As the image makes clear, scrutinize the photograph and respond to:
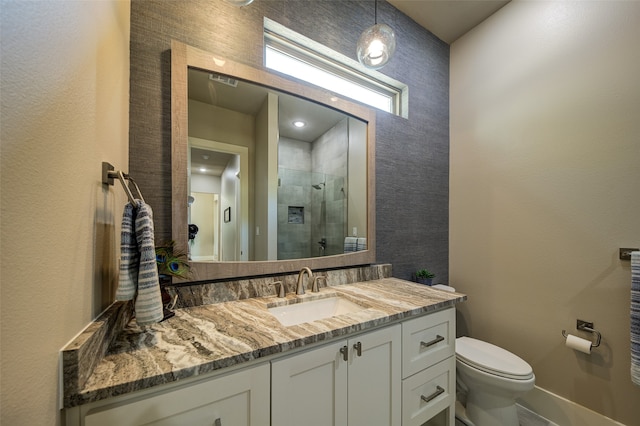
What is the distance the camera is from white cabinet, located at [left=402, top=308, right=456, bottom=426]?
1114 millimetres

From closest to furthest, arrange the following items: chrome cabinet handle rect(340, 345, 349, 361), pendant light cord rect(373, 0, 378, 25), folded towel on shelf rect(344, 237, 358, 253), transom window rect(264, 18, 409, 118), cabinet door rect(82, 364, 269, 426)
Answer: cabinet door rect(82, 364, 269, 426), chrome cabinet handle rect(340, 345, 349, 361), transom window rect(264, 18, 409, 118), folded towel on shelf rect(344, 237, 358, 253), pendant light cord rect(373, 0, 378, 25)

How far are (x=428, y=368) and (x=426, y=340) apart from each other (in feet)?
0.46

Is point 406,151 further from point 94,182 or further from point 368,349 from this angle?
point 94,182

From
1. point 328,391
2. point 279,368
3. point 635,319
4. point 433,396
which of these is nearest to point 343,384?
point 328,391

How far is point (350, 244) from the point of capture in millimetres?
1661

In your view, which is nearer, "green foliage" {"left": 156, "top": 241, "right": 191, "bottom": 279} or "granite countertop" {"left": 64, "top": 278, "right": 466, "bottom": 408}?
"granite countertop" {"left": 64, "top": 278, "right": 466, "bottom": 408}

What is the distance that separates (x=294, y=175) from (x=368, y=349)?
0.98 m

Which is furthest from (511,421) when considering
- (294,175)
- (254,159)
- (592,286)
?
(254,159)

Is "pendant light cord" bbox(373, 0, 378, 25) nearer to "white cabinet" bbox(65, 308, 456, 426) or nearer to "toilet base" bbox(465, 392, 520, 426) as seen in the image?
"white cabinet" bbox(65, 308, 456, 426)

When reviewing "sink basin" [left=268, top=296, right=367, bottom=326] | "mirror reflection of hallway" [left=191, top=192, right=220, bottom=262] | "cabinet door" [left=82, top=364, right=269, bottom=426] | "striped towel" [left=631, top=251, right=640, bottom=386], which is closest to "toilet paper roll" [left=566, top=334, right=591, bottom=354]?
Result: "striped towel" [left=631, top=251, right=640, bottom=386]

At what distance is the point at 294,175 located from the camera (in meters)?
1.45

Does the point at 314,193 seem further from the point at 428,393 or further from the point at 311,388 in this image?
the point at 428,393

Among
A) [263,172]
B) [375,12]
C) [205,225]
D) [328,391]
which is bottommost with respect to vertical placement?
[328,391]

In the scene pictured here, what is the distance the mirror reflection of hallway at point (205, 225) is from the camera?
1.16 meters
